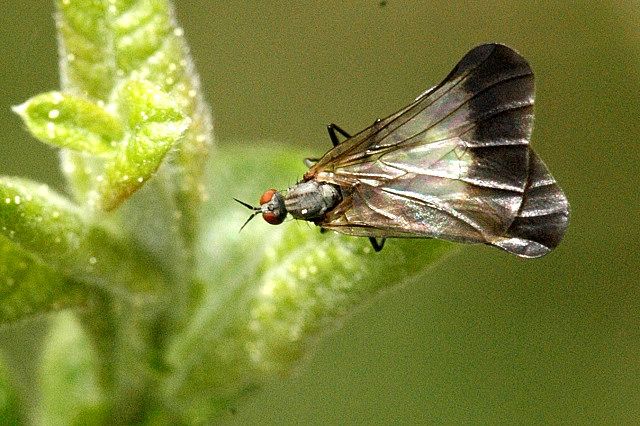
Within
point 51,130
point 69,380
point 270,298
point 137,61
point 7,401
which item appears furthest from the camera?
point 69,380

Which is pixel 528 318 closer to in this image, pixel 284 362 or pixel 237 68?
pixel 237 68

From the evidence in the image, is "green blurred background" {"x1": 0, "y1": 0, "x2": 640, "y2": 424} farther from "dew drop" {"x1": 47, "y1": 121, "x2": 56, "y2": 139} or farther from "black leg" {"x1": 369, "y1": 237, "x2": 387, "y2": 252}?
"dew drop" {"x1": 47, "y1": 121, "x2": 56, "y2": 139}

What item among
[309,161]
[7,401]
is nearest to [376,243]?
[309,161]

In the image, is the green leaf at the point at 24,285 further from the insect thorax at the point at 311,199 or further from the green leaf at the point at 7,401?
the insect thorax at the point at 311,199

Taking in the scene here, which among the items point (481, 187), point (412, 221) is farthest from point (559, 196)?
point (412, 221)

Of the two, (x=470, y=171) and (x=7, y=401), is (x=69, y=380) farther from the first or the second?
(x=470, y=171)

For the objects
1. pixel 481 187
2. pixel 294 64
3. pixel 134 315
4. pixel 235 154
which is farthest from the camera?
pixel 294 64
